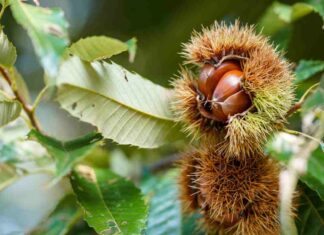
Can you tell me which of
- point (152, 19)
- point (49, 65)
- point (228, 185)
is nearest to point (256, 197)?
point (228, 185)

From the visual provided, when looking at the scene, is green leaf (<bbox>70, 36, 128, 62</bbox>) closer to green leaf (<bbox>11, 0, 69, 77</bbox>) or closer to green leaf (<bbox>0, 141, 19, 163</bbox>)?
green leaf (<bbox>11, 0, 69, 77</bbox>)

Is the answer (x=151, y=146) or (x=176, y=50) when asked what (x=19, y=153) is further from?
(x=176, y=50)

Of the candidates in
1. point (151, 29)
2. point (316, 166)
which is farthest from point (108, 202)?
point (151, 29)

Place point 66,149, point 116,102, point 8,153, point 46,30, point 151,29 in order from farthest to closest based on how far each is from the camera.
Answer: point 151,29, point 8,153, point 116,102, point 66,149, point 46,30

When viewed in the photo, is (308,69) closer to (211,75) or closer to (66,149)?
(211,75)

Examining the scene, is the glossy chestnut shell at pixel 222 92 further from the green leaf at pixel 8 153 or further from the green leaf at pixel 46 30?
the green leaf at pixel 8 153

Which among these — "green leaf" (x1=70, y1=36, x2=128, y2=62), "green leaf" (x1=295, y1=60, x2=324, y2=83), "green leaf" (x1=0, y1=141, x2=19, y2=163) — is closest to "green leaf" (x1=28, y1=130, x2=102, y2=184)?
"green leaf" (x1=70, y1=36, x2=128, y2=62)
